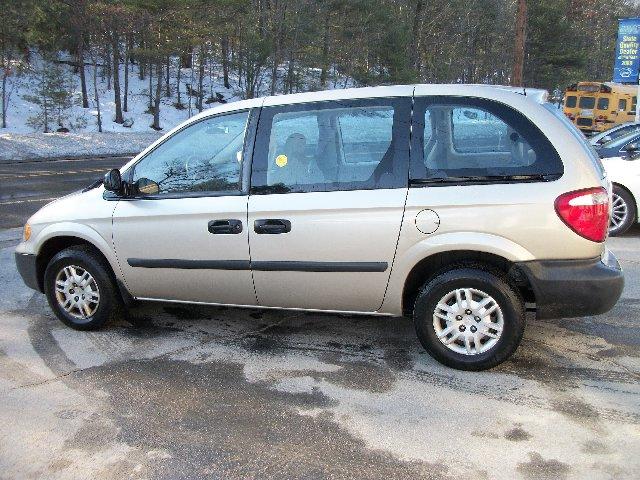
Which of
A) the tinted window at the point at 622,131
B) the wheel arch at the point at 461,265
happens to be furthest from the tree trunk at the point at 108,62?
the wheel arch at the point at 461,265

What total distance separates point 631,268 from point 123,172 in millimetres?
5144

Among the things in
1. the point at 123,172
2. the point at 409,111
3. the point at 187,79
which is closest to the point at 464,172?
the point at 409,111

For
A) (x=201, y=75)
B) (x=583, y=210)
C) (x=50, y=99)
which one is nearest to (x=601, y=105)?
(x=201, y=75)

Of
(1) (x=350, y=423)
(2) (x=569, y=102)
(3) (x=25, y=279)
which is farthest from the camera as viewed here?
(2) (x=569, y=102)

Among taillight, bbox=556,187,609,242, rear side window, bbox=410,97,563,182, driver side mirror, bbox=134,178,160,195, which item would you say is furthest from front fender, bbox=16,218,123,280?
taillight, bbox=556,187,609,242

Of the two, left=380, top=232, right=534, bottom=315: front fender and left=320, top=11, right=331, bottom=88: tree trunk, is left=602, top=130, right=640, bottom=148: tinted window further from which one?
left=320, top=11, right=331, bottom=88: tree trunk

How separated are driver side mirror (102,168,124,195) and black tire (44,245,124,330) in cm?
60

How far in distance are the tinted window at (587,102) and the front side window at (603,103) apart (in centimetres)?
27

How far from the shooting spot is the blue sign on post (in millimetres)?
21125

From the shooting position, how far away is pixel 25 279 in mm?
4949

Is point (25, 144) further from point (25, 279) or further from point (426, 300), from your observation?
point (426, 300)

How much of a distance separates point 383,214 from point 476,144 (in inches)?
29.0

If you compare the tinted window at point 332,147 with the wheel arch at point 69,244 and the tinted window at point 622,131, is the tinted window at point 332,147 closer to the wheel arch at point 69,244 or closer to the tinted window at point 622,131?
the wheel arch at point 69,244

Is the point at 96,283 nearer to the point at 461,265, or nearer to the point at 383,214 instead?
the point at 383,214
